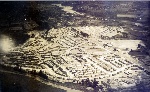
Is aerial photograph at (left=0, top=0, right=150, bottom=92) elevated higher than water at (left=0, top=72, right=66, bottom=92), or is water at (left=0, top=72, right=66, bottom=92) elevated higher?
aerial photograph at (left=0, top=0, right=150, bottom=92)

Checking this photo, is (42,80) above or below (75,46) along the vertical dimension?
below

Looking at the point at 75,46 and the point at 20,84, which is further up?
the point at 75,46

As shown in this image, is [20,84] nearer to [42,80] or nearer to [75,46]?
[42,80]

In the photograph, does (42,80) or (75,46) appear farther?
(75,46)

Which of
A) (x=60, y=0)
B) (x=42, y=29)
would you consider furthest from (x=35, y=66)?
(x=60, y=0)

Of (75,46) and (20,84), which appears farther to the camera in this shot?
(75,46)

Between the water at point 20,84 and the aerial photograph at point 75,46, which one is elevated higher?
the aerial photograph at point 75,46

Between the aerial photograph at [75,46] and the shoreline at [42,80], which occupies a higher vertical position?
the aerial photograph at [75,46]

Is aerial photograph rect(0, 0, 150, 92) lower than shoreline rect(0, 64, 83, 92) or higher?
higher

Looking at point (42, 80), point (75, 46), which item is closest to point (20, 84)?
point (42, 80)
